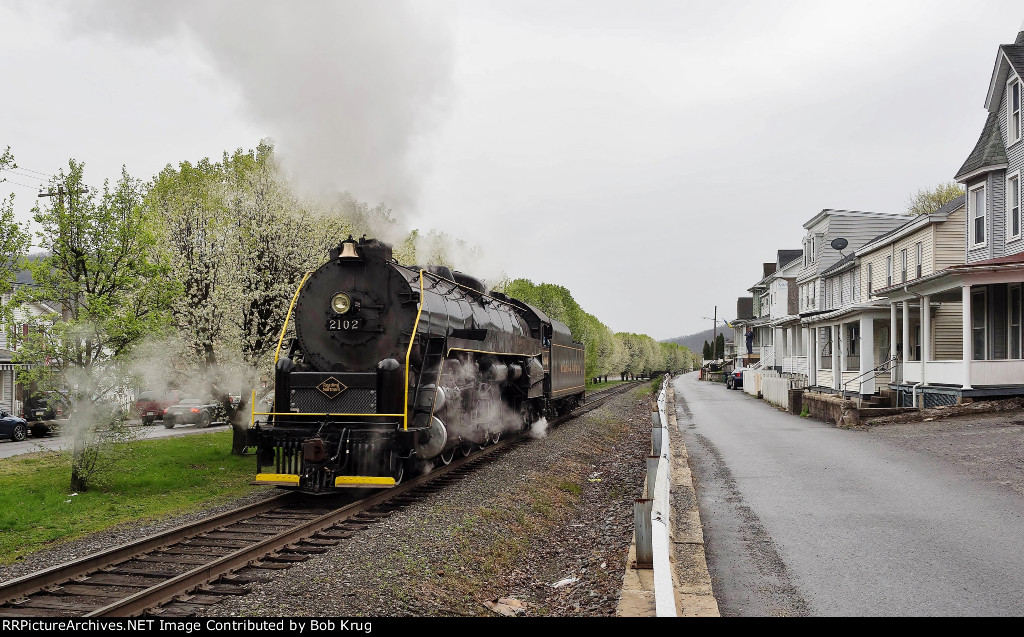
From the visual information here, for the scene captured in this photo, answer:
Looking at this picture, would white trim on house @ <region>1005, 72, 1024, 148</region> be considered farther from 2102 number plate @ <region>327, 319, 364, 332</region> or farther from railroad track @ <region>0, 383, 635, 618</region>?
railroad track @ <region>0, 383, 635, 618</region>

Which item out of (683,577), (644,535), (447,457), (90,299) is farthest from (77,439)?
(683,577)

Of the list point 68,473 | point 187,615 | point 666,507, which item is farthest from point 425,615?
point 68,473

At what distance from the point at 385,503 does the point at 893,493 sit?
663cm

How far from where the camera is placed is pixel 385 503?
9797mm

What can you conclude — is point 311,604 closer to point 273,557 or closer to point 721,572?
point 273,557

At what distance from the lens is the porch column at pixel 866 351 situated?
2398cm

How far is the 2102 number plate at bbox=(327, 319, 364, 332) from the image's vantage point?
35.9 feet

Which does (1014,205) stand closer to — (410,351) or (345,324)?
(410,351)

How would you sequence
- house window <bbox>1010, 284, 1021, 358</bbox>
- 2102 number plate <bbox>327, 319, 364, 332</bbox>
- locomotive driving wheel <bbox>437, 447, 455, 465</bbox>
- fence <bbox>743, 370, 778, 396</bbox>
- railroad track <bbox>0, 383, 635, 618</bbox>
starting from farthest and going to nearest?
fence <bbox>743, 370, 778, 396</bbox> < house window <bbox>1010, 284, 1021, 358</bbox> < locomotive driving wheel <bbox>437, 447, 455, 465</bbox> < 2102 number plate <bbox>327, 319, 364, 332</bbox> < railroad track <bbox>0, 383, 635, 618</bbox>

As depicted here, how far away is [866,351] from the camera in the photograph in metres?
24.7

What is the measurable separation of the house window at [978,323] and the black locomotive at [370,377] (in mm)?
15165

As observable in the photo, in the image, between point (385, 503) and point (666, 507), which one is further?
point (385, 503)

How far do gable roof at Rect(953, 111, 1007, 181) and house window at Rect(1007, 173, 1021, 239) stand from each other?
58cm

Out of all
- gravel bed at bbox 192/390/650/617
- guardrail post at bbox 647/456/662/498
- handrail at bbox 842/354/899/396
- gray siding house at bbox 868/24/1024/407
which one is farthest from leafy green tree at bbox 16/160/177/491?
handrail at bbox 842/354/899/396
